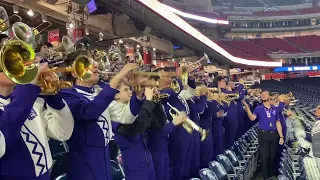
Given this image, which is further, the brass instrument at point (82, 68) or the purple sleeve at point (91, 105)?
the purple sleeve at point (91, 105)

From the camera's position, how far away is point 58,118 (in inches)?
94.9

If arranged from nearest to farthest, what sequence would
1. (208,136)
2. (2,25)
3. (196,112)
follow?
(2,25) < (196,112) < (208,136)

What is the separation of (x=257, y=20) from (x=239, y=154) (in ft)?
92.2

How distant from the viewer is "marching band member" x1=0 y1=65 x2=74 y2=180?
6.31ft

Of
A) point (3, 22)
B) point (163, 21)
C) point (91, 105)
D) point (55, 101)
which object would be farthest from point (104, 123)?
point (163, 21)

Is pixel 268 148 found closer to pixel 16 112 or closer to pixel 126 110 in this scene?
pixel 126 110

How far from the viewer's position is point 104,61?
329cm

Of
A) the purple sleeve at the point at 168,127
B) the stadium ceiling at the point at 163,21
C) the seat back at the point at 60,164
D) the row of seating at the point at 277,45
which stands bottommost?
A: the seat back at the point at 60,164

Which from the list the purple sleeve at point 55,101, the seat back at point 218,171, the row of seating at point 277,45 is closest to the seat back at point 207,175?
the seat back at point 218,171

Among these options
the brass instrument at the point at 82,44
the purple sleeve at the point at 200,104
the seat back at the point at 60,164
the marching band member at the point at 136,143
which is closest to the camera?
the seat back at the point at 60,164

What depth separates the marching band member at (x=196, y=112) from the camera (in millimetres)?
5395

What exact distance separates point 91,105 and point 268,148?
4.76 meters

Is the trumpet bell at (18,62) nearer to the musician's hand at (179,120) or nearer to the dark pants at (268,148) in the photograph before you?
the musician's hand at (179,120)

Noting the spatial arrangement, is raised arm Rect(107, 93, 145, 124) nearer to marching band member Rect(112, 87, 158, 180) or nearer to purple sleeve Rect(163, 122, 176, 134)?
marching band member Rect(112, 87, 158, 180)
